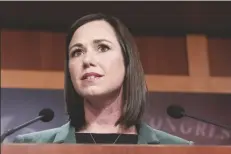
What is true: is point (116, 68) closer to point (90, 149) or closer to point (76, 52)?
point (76, 52)

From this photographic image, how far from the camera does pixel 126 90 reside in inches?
31.8

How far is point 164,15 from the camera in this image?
1166 millimetres

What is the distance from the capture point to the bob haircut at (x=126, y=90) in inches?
31.6

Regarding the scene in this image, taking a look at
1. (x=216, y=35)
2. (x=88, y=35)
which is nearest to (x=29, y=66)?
(x=88, y=35)

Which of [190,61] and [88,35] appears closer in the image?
[88,35]

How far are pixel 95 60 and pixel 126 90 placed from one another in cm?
8

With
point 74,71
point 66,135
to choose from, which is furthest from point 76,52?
point 66,135

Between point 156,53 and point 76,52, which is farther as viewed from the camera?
point 156,53

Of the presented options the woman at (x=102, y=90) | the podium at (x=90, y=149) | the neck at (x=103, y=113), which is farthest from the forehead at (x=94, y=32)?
the podium at (x=90, y=149)

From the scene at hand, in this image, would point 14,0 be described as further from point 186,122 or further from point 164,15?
point 186,122

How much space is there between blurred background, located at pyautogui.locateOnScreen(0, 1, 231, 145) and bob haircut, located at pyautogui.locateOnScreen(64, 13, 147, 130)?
24 cm

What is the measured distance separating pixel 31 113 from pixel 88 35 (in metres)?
0.30

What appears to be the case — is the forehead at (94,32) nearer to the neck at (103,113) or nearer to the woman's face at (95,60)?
the woman's face at (95,60)

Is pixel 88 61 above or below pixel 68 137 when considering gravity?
above
